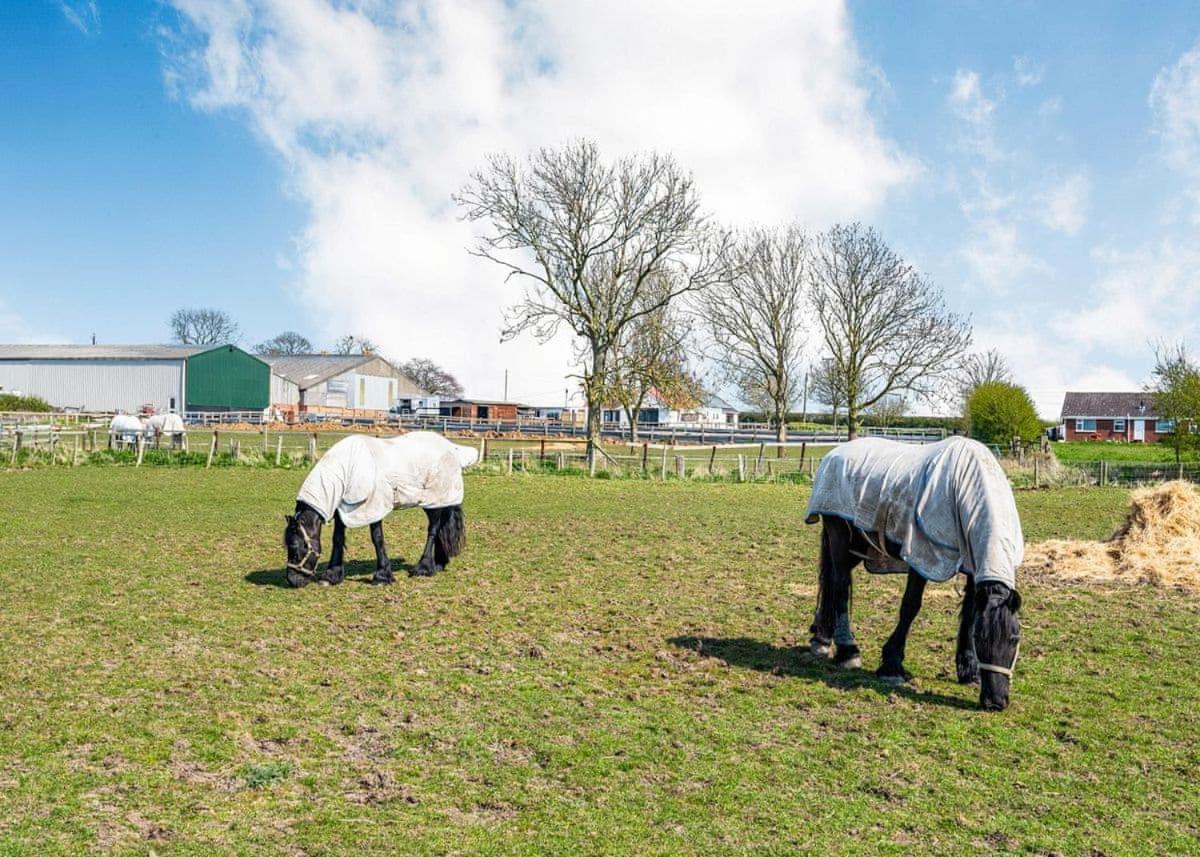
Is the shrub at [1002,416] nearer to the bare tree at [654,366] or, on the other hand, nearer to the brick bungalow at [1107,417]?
the bare tree at [654,366]

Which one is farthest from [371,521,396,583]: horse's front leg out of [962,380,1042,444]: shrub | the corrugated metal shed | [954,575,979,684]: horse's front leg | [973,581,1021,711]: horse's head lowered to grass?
the corrugated metal shed

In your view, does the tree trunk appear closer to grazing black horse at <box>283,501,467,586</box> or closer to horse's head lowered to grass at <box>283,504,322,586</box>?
grazing black horse at <box>283,501,467,586</box>

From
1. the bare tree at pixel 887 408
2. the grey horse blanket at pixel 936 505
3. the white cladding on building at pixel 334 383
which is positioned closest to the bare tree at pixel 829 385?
the bare tree at pixel 887 408

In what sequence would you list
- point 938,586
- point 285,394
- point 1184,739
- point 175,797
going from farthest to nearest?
point 285,394 < point 938,586 < point 1184,739 < point 175,797

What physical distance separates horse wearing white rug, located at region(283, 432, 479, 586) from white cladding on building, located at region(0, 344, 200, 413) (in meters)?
57.9

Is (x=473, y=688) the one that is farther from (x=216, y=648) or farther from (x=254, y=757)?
(x=216, y=648)

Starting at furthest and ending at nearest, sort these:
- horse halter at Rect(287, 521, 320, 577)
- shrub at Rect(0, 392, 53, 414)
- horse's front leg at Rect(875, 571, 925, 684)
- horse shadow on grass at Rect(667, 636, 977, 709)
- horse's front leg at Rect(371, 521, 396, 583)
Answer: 1. shrub at Rect(0, 392, 53, 414)
2. horse's front leg at Rect(371, 521, 396, 583)
3. horse halter at Rect(287, 521, 320, 577)
4. horse's front leg at Rect(875, 571, 925, 684)
5. horse shadow on grass at Rect(667, 636, 977, 709)

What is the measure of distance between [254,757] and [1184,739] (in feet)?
18.6

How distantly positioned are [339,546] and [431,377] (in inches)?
4004

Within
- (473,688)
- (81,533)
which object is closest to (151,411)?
(81,533)

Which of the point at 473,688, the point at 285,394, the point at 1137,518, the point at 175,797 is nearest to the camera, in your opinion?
the point at 175,797

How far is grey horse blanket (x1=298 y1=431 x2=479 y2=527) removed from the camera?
1026cm

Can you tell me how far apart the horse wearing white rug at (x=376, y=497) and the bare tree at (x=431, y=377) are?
98839 mm

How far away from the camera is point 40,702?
6.23 m
